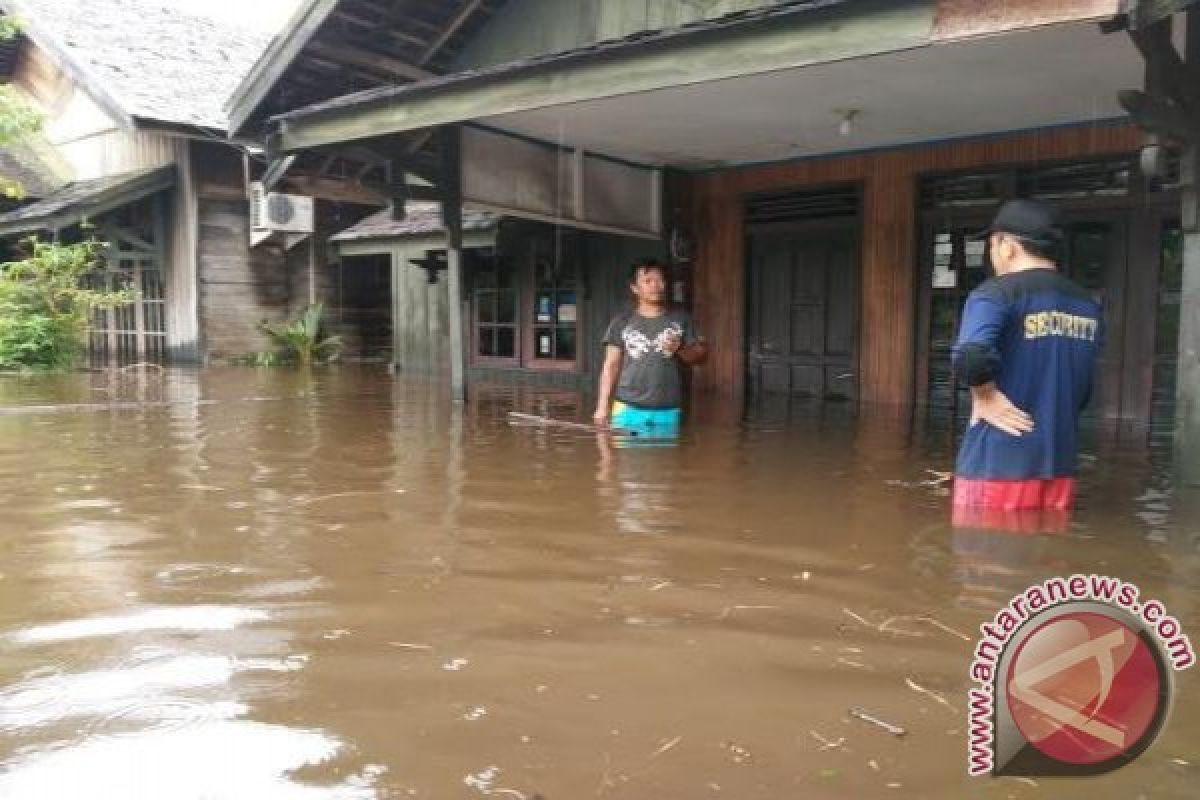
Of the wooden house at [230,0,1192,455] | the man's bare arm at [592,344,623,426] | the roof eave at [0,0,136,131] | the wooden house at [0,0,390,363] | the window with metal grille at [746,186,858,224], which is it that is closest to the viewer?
the man's bare arm at [592,344,623,426]

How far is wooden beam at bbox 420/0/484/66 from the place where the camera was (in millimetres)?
10117

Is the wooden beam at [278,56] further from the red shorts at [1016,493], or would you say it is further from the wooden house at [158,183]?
the red shorts at [1016,493]

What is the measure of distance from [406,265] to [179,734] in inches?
560

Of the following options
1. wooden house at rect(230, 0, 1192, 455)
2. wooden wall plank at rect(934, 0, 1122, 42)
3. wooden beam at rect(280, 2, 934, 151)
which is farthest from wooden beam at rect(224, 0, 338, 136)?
wooden wall plank at rect(934, 0, 1122, 42)

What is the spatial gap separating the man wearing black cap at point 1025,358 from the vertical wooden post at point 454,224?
6.67 metres

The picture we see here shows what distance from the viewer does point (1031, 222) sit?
3.87 meters

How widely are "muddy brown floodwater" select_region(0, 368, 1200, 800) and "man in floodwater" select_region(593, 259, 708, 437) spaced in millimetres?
356

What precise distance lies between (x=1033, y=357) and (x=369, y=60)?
835 centimetres

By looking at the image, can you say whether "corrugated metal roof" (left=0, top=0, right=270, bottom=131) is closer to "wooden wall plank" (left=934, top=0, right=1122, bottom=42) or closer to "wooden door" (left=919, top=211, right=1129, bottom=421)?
"wooden door" (left=919, top=211, right=1129, bottom=421)

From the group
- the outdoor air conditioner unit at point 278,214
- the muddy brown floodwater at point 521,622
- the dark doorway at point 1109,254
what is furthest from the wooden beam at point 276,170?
the dark doorway at point 1109,254

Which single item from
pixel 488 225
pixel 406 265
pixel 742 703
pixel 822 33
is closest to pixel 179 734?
pixel 742 703

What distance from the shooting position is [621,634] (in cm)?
316

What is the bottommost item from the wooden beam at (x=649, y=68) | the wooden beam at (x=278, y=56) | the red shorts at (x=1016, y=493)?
the red shorts at (x=1016, y=493)

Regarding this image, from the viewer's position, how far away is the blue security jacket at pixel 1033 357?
149 inches
